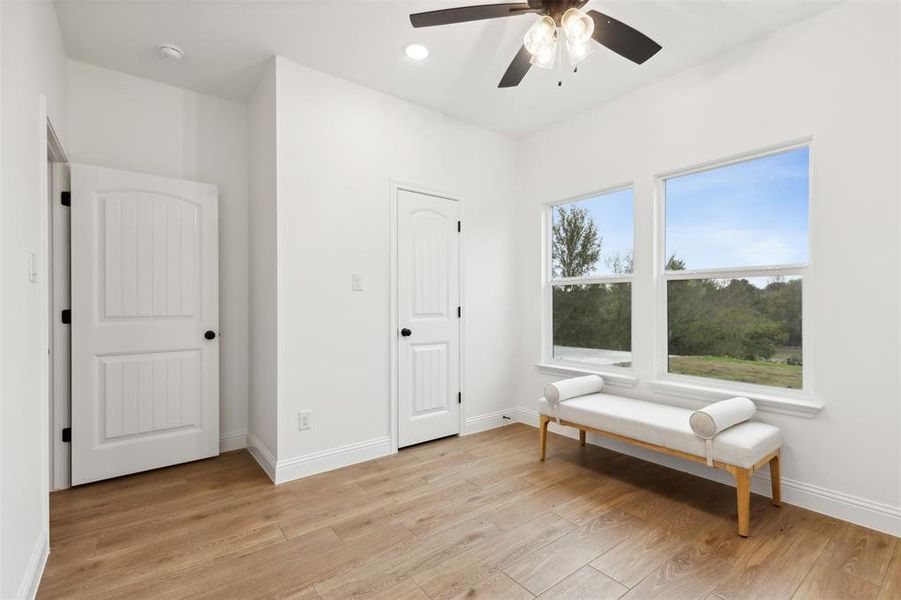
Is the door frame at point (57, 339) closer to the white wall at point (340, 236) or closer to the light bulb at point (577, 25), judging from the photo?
the white wall at point (340, 236)

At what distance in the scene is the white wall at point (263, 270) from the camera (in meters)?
2.88

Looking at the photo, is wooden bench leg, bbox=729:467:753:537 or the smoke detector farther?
the smoke detector

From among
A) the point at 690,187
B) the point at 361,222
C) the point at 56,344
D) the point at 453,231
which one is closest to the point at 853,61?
the point at 690,187

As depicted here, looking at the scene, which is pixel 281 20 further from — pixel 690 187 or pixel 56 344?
pixel 690 187

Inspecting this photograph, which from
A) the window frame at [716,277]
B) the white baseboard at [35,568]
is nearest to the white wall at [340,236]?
the white baseboard at [35,568]

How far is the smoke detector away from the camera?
2.66 metres

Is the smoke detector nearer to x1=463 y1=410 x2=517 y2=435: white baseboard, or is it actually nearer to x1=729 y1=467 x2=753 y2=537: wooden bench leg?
x1=463 y1=410 x2=517 y2=435: white baseboard

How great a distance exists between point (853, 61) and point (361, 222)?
9.86ft

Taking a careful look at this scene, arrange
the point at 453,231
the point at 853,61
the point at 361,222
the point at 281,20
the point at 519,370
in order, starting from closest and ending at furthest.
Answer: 1. the point at 853,61
2. the point at 281,20
3. the point at 361,222
4. the point at 453,231
5. the point at 519,370

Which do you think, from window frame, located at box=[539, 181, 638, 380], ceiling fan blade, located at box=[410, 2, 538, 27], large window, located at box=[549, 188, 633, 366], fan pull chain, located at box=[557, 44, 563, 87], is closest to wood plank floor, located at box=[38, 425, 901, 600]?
window frame, located at box=[539, 181, 638, 380]

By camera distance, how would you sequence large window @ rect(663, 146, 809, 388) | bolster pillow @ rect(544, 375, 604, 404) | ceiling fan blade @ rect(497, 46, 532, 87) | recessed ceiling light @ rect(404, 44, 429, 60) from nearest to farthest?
ceiling fan blade @ rect(497, 46, 532, 87)
large window @ rect(663, 146, 809, 388)
recessed ceiling light @ rect(404, 44, 429, 60)
bolster pillow @ rect(544, 375, 604, 404)

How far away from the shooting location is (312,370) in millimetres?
2955

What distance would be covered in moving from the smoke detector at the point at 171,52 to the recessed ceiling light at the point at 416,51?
142 cm

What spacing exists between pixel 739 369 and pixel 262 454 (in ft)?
10.7
